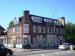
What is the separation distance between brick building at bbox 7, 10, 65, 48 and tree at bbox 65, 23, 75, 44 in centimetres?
264

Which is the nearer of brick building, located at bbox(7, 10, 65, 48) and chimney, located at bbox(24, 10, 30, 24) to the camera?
chimney, located at bbox(24, 10, 30, 24)

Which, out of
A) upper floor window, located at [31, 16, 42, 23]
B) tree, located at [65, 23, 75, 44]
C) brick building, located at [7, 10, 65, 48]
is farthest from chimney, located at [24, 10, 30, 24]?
tree, located at [65, 23, 75, 44]

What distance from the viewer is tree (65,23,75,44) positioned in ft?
246

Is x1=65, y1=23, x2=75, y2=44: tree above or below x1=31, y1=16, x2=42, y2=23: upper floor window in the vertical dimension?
below

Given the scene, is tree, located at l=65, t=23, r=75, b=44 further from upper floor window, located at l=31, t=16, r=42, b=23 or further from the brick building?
upper floor window, located at l=31, t=16, r=42, b=23

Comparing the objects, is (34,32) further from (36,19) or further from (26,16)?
(26,16)

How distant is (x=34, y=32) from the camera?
6438 cm

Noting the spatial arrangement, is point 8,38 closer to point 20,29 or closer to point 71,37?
point 20,29

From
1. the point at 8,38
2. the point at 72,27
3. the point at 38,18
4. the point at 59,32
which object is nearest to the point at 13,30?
the point at 8,38

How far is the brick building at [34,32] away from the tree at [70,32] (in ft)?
8.67

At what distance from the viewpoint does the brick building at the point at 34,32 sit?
2472 inches

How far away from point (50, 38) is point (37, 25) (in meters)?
7.31

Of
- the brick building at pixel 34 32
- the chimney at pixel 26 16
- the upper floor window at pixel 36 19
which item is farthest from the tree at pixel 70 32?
the chimney at pixel 26 16

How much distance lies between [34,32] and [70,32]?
1750 cm
